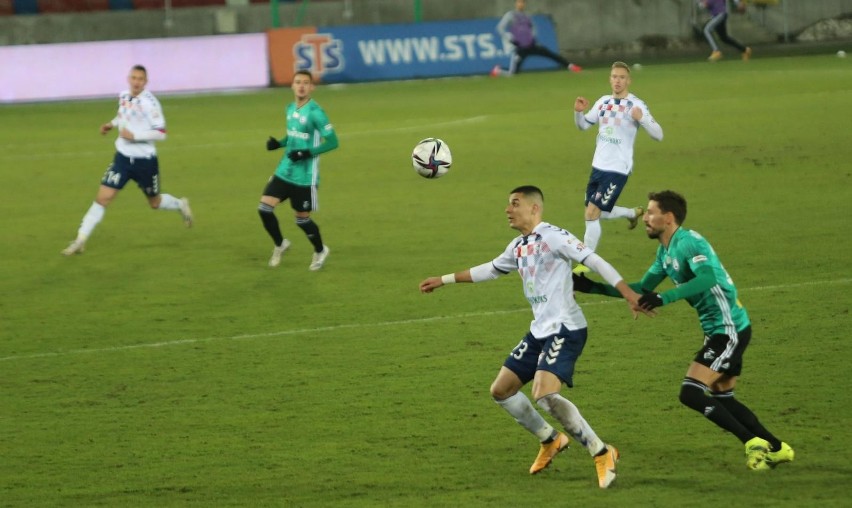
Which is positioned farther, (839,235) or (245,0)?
(245,0)

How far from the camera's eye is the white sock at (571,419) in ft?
27.1

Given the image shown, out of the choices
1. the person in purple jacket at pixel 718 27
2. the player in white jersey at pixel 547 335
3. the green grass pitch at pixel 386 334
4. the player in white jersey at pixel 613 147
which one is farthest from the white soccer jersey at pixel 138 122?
the person in purple jacket at pixel 718 27

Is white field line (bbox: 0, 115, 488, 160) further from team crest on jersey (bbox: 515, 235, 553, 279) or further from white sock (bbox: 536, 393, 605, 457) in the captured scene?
white sock (bbox: 536, 393, 605, 457)

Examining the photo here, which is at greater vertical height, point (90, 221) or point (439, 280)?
point (439, 280)

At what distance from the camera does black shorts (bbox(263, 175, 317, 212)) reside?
51.3 ft

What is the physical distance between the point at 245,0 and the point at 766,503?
3647 centimetres

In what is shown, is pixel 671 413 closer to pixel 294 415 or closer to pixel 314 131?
pixel 294 415

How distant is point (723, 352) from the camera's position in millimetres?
8453

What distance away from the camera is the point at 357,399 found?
10570 millimetres

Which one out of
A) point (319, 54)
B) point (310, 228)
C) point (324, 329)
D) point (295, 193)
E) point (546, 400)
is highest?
point (546, 400)

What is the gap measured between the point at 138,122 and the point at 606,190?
6.10 meters

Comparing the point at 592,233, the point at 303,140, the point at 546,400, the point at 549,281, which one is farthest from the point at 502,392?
the point at 303,140

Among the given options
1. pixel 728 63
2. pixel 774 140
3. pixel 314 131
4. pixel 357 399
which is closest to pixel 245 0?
pixel 728 63

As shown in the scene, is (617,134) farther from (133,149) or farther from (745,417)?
(745,417)
